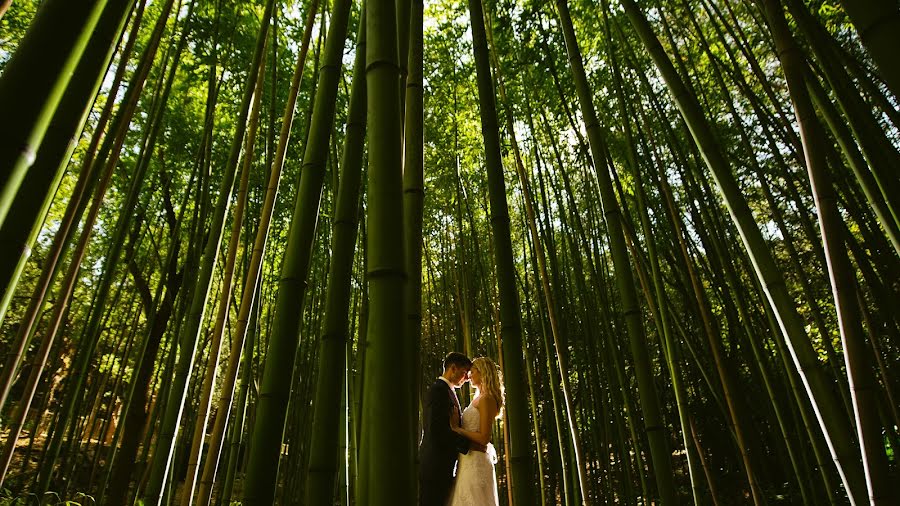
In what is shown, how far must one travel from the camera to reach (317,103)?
3.45ft

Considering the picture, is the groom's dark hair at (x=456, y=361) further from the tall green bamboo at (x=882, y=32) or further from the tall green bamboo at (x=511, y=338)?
the tall green bamboo at (x=882, y=32)

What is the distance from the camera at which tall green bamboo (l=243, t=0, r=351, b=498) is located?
799 millimetres

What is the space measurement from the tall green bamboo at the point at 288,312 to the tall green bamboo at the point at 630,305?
73cm

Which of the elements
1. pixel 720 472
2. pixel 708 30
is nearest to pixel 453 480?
pixel 708 30

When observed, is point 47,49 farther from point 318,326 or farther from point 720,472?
point 720,472

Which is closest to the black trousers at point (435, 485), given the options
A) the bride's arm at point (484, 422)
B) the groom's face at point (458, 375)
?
the bride's arm at point (484, 422)

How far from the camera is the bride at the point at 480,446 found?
2029 millimetres

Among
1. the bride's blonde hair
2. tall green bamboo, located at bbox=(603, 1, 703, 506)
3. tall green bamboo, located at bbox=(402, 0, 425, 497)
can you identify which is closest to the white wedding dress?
the bride's blonde hair

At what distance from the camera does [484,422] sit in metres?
2.13

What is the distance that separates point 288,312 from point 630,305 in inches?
32.4

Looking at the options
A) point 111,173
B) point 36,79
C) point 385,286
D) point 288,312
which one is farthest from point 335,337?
point 111,173

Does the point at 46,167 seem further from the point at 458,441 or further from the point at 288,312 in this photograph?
the point at 458,441

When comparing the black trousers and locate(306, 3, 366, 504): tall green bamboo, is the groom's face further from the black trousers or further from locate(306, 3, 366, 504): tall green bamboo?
locate(306, 3, 366, 504): tall green bamboo

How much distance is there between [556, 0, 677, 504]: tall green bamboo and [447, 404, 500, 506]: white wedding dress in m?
1.07
